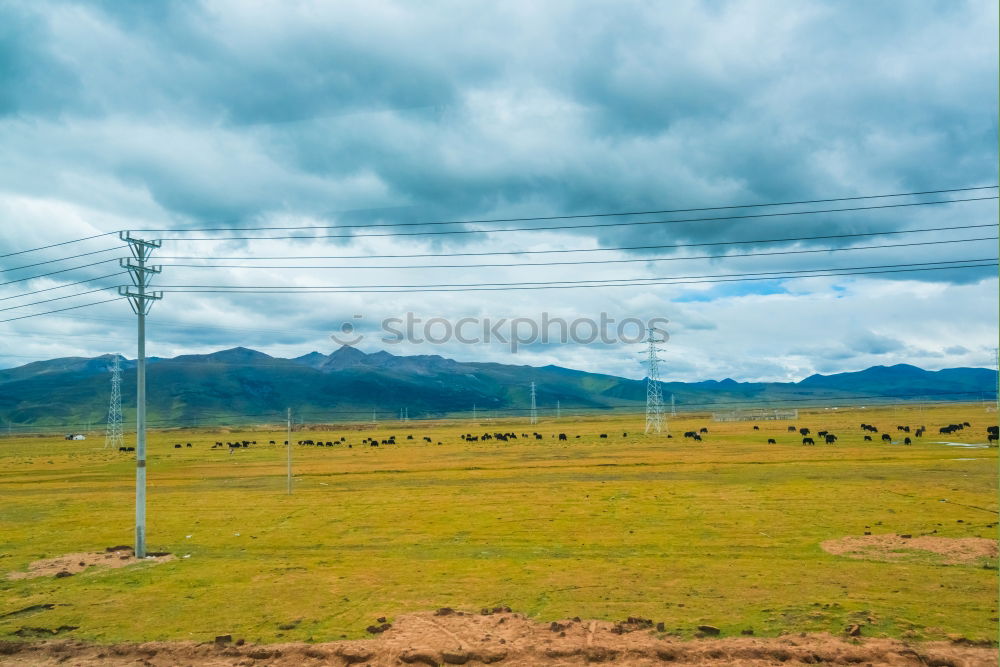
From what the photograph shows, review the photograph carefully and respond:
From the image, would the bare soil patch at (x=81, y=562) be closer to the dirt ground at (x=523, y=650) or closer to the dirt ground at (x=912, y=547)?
the dirt ground at (x=523, y=650)

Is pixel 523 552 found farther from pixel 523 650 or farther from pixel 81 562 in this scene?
pixel 81 562

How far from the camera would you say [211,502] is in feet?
136

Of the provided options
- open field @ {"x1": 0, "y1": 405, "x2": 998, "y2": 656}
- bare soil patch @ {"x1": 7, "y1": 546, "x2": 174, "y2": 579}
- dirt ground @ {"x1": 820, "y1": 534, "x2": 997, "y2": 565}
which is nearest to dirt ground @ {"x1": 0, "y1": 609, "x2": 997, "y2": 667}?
open field @ {"x1": 0, "y1": 405, "x2": 998, "y2": 656}

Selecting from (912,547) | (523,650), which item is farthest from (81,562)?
(912,547)

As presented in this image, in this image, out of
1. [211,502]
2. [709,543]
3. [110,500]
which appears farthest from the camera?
[110,500]

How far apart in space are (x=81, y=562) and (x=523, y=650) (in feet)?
61.5

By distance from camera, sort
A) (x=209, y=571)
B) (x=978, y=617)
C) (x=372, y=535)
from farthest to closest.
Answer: (x=372, y=535)
(x=209, y=571)
(x=978, y=617)

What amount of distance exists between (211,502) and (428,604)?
27.4 m

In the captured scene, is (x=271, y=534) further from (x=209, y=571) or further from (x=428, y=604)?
(x=428, y=604)

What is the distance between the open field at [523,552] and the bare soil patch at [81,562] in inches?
28.0

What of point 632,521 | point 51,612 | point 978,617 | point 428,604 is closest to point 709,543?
point 632,521

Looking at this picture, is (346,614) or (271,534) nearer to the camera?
(346,614)

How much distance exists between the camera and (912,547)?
2391 centimetres

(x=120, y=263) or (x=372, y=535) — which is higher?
(x=120, y=263)
